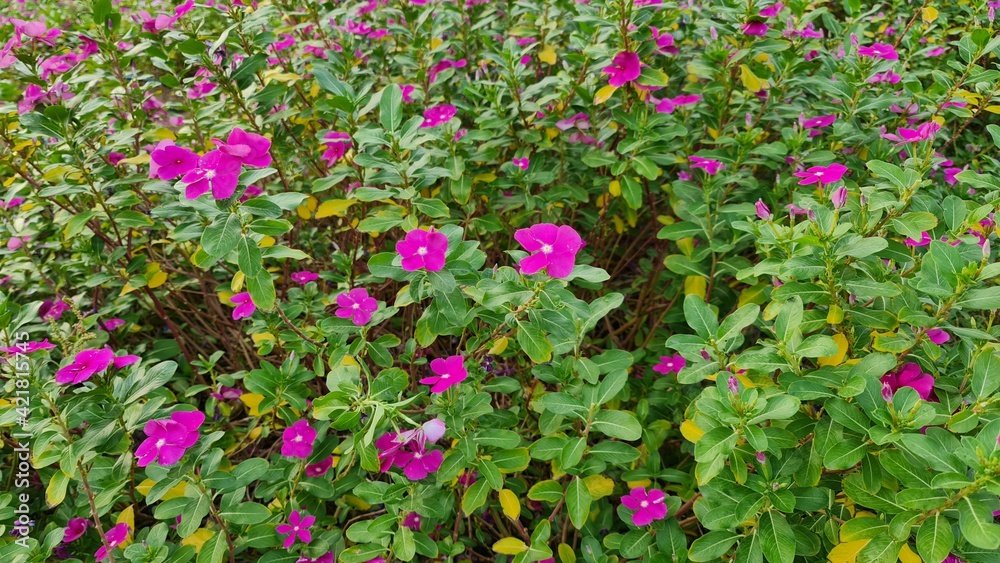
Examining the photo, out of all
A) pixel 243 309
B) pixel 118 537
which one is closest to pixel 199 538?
pixel 118 537

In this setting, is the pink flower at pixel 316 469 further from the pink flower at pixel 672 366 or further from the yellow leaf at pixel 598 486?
the pink flower at pixel 672 366

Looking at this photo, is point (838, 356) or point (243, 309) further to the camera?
point (243, 309)

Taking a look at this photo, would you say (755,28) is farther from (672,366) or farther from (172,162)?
(172,162)

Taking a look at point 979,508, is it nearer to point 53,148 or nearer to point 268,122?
point 268,122

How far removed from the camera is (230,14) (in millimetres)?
2057

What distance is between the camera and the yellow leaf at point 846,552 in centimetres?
139

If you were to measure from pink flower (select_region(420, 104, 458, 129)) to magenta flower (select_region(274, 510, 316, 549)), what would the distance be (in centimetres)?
137

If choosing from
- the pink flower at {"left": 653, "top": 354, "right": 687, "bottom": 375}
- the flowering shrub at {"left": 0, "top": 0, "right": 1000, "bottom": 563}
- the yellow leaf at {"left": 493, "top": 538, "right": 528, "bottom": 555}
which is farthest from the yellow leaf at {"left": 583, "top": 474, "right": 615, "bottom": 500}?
the pink flower at {"left": 653, "top": 354, "right": 687, "bottom": 375}

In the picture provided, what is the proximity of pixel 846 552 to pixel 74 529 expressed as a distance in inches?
87.7

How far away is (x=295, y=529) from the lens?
171 cm

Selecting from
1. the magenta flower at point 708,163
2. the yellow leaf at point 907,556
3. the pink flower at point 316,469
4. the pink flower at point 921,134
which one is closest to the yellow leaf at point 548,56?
the magenta flower at point 708,163

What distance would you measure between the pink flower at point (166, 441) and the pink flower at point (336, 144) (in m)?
1.00

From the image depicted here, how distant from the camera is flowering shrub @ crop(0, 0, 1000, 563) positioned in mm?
1375

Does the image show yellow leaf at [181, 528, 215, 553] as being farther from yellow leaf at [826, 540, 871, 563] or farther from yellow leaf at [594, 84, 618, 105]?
yellow leaf at [594, 84, 618, 105]
